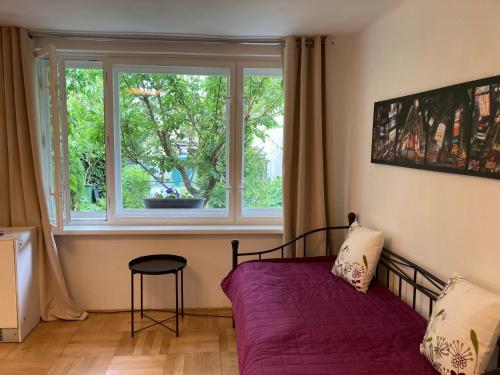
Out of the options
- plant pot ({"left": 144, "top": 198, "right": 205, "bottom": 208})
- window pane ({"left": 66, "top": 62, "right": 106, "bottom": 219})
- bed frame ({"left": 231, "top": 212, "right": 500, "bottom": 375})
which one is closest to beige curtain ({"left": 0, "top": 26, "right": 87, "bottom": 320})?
window pane ({"left": 66, "top": 62, "right": 106, "bottom": 219})

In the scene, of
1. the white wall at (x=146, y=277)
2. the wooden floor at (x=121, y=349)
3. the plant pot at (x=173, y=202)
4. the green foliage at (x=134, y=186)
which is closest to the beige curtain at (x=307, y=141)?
the white wall at (x=146, y=277)

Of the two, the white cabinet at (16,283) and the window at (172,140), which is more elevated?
the window at (172,140)

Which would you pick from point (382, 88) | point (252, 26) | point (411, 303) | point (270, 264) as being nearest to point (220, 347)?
point (270, 264)

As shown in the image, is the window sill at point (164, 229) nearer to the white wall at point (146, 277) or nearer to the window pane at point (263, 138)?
the white wall at point (146, 277)

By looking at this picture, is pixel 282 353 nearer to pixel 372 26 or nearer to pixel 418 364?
pixel 418 364

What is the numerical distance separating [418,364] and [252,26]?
7.66 feet

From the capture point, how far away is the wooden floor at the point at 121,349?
2523 millimetres

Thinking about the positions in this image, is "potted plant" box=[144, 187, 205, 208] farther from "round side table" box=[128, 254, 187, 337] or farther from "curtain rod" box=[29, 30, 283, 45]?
"curtain rod" box=[29, 30, 283, 45]

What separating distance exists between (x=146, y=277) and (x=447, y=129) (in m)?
2.53

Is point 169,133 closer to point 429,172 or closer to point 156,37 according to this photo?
point 156,37

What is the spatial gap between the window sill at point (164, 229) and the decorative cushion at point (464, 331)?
1.75 m

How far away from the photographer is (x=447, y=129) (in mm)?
1911

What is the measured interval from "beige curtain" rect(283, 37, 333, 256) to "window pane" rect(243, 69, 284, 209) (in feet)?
0.87

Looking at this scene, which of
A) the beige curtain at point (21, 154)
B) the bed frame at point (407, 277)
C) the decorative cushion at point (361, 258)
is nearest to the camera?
the bed frame at point (407, 277)
